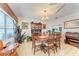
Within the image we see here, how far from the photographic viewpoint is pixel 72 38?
1844 millimetres

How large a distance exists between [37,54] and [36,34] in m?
0.34

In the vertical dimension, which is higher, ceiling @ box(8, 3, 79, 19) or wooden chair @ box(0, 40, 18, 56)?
ceiling @ box(8, 3, 79, 19)

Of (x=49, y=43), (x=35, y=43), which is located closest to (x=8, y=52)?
(x=35, y=43)

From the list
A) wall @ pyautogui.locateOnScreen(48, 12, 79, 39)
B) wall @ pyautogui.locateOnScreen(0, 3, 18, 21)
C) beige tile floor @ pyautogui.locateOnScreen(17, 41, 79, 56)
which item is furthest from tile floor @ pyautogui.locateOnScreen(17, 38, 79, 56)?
wall @ pyautogui.locateOnScreen(0, 3, 18, 21)

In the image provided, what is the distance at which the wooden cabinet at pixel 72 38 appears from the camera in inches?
71.7

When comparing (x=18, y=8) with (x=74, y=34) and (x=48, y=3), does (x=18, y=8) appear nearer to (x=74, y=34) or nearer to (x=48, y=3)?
(x=48, y=3)

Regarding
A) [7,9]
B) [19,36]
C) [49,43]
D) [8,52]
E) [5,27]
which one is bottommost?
[8,52]

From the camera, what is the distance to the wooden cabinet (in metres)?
1.82

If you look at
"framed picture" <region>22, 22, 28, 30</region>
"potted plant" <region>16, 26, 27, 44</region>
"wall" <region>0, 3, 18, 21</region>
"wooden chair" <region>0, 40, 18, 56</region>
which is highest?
"wall" <region>0, 3, 18, 21</region>

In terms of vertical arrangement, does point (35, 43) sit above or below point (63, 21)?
below

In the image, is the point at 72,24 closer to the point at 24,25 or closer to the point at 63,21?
the point at 63,21

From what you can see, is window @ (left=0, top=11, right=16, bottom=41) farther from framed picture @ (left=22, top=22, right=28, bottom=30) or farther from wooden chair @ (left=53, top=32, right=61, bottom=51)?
wooden chair @ (left=53, top=32, right=61, bottom=51)

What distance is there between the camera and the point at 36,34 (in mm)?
1857

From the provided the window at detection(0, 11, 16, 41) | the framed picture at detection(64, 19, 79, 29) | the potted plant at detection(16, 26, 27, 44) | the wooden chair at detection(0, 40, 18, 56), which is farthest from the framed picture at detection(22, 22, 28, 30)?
the framed picture at detection(64, 19, 79, 29)
